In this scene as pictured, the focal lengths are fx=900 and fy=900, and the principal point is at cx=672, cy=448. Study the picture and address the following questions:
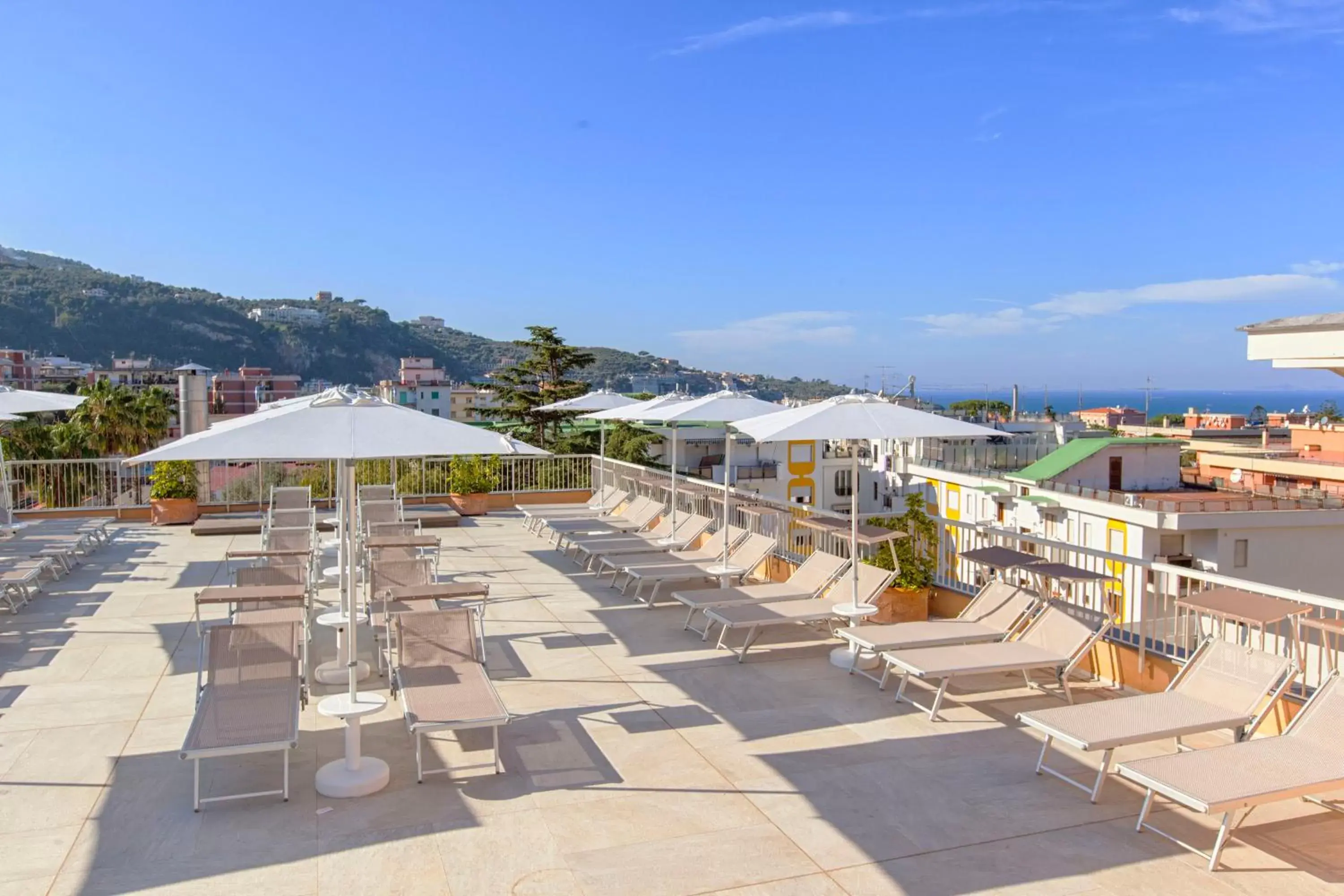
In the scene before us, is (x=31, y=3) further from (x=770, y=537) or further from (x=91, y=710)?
(x=770, y=537)

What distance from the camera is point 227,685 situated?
4.90 metres

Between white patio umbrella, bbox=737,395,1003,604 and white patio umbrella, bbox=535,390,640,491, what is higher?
white patio umbrella, bbox=535,390,640,491

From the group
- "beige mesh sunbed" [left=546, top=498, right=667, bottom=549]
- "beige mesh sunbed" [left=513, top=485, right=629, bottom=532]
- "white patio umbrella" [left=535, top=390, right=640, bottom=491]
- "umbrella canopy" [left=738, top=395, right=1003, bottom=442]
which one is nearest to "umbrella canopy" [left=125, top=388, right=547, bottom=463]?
"umbrella canopy" [left=738, top=395, right=1003, bottom=442]

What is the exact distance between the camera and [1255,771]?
156 inches

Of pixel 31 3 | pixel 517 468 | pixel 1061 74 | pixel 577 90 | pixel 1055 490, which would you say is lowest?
pixel 1055 490

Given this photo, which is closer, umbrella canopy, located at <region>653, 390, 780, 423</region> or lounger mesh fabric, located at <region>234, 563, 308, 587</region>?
lounger mesh fabric, located at <region>234, 563, 308, 587</region>

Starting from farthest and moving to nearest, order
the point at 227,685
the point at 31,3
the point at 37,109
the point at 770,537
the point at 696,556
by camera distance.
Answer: the point at 37,109 → the point at 31,3 → the point at 696,556 → the point at 770,537 → the point at 227,685

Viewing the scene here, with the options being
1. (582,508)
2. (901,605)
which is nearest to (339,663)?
(901,605)

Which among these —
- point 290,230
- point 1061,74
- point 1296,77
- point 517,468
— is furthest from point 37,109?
point 1296,77

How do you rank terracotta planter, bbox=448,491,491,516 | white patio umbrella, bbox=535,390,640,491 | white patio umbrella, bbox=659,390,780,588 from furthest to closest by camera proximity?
terracotta planter, bbox=448,491,491,516 → white patio umbrella, bbox=535,390,640,491 → white patio umbrella, bbox=659,390,780,588

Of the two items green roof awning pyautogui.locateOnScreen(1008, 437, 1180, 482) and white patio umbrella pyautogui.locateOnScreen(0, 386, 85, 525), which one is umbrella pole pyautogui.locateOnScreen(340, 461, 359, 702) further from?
green roof awning pyautogui.locateOnScreen(1008, 437, 1180, 482)

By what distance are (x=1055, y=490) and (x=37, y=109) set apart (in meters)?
Result: 31.6

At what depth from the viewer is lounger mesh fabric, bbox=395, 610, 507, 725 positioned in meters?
4.75

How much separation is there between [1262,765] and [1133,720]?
26.3 inches
